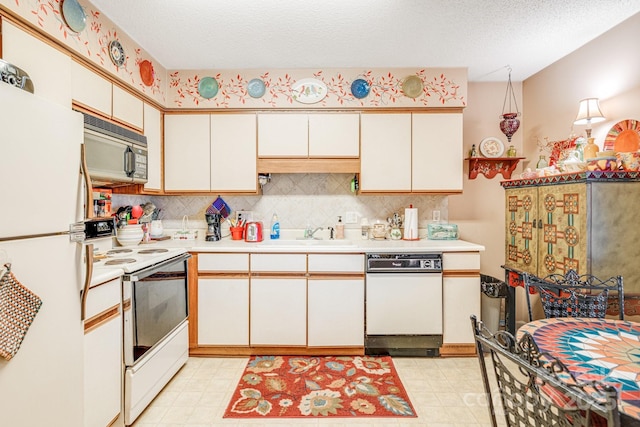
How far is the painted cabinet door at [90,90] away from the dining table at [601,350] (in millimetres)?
2666

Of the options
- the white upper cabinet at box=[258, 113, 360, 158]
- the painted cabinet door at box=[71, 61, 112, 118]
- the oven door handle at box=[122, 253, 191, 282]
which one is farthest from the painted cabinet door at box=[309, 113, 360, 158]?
the painted cabinet door at box=[71, 61, 112, 118]

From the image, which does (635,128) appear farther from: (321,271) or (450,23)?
(321,271)

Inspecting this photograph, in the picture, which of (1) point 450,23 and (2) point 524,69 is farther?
(2) point 524,69

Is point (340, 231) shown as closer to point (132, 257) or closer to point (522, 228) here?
point (522, 228)

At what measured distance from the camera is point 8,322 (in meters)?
1.05

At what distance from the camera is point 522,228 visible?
9.10ft

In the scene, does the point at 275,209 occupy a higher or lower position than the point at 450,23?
lower

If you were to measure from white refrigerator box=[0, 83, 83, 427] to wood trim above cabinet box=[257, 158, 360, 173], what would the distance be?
180cm

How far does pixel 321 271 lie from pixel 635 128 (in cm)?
250

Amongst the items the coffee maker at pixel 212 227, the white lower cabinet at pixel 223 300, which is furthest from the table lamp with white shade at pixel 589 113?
the coffee maker at pixel 212 227

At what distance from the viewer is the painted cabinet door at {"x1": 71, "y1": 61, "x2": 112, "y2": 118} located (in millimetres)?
1957

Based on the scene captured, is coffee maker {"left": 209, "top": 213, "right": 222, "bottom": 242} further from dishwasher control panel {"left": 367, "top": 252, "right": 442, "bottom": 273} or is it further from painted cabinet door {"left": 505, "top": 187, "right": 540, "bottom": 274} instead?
painted cabinet door {"left": 505, "top": 187, "right": 540, "bottom": 274}

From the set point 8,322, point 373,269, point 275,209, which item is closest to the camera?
point 8,322

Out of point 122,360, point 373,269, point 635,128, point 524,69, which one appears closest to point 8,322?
point 122,360
